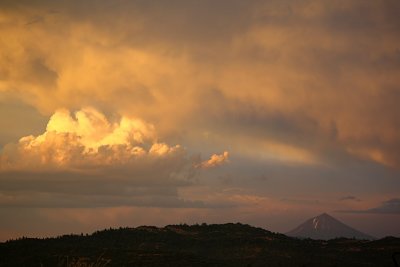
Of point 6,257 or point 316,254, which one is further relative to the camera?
point 316,254

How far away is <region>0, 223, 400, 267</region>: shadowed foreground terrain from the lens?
340ft

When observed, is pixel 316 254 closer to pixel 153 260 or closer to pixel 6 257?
pixel 153 260

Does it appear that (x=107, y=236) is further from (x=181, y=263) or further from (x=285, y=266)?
(x=285, y=266)

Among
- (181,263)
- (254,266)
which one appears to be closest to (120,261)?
(181,263)

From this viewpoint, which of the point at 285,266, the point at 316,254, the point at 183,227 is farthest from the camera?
the point at 183,227

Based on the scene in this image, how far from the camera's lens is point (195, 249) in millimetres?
145625

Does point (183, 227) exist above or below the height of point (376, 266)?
above

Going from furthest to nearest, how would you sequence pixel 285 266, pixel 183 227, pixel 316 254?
pixel 183 227 < pixel 316 254 < pixel 285 266

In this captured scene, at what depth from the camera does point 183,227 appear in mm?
185375

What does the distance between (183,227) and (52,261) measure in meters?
91.5

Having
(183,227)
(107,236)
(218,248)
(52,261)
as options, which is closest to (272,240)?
(218,248)

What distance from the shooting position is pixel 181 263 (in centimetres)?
9831

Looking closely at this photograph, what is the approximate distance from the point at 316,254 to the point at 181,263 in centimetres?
4666

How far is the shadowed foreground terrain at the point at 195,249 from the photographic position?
340 ft
